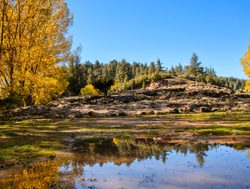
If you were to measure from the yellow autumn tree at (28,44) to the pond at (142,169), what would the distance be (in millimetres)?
16495

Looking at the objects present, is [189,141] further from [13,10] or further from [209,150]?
[13,10]

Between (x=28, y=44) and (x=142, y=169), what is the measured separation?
84.3 ft

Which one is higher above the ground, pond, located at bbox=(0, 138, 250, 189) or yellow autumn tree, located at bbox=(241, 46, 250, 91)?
yellow autumn tree, located at bbox=(241, 46, 250, 91)

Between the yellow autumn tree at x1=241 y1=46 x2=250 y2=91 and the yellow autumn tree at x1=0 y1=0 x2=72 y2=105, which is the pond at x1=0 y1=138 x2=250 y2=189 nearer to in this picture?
the yellow autumn tree at x1=0 y1=0 x2=72 y2=105

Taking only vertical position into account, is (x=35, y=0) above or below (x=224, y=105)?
above

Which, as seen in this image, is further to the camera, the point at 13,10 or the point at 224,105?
the point at 224,105

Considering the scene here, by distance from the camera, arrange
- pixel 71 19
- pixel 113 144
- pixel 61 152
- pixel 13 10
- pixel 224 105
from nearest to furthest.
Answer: pixel 61 152
pixel 113 144
pixel 13 10
pixel 71 19
pixel 224 105

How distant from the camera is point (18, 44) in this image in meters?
33.0

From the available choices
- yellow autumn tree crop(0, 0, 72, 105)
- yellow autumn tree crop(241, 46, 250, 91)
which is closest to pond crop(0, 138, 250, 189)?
yellow autumn tree crop(0, 0, 72, 105)

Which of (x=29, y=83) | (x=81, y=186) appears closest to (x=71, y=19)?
(x=29, y=83)

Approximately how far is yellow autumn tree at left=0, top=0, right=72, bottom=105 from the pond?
1649cm

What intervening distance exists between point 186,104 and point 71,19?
79.5ft

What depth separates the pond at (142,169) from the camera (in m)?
10.9

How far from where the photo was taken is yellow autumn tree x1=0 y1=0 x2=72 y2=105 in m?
31.8
